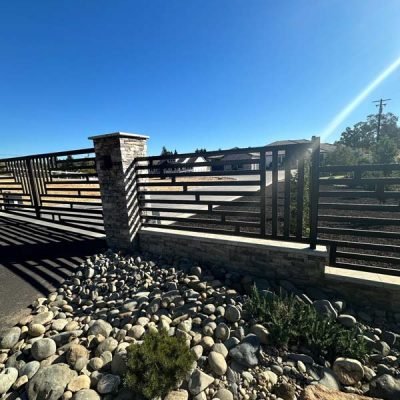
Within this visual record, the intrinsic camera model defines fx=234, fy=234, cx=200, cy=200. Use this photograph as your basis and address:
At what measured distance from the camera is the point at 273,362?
239 cm

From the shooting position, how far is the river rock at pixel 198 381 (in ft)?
6.87

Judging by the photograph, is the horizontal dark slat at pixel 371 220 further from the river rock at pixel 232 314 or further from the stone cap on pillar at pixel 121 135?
the stone cap on pillar at pixel 121 135

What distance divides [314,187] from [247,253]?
4.99ft

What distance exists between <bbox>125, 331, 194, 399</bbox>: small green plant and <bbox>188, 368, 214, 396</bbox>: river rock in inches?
4.2

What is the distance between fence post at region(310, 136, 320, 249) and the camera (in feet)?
11.5

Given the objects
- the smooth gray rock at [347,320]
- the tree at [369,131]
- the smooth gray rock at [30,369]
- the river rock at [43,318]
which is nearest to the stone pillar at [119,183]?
the river rock at [43,318]

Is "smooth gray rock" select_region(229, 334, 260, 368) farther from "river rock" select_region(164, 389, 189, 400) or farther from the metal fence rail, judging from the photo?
the metal fence rail

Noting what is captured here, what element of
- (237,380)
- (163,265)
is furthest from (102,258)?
(237,380)

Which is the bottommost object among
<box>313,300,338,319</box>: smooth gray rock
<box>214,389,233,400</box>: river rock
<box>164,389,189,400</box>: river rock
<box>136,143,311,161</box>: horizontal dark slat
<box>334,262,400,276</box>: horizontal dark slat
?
<box>214,389,233,400</box>: river rock

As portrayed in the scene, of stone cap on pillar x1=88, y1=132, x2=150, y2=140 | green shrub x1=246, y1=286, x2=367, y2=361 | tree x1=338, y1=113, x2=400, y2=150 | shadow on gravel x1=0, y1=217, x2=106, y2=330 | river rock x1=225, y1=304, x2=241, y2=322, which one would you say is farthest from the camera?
tree x1=338, y1=113, x2=400, y2=150

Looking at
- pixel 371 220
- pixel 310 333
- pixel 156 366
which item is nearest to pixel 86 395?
pixel 156 366

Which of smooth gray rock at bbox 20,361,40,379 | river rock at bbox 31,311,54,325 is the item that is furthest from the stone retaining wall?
smooth gray rock at bbox 20,361,40,379

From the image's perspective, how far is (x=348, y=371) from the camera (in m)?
2.27

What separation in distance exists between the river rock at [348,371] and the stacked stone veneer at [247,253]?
4.37ft
